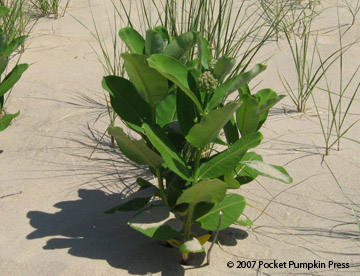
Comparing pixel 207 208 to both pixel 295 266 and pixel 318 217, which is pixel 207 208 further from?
pixel 318 217

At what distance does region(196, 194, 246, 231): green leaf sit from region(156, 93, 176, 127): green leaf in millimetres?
341

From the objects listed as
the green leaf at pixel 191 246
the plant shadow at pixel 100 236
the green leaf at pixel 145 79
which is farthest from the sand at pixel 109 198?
the green leaf at pixel 145 79

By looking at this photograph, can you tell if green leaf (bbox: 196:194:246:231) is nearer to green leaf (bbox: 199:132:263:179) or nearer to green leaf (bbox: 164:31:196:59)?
green leaf (bbox: 199:132:263:179)

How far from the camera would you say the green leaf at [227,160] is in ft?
5.93

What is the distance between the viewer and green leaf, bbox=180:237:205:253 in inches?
74.6

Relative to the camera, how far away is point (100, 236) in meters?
2.18

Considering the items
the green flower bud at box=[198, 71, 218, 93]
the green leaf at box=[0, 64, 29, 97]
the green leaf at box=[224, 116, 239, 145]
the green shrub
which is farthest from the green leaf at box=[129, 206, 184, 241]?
the green leaf at box=[0, 64, 29, 97]

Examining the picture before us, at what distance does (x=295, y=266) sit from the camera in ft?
6.75

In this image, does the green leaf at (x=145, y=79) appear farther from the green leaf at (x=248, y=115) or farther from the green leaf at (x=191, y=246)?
the green leaf at (x=191, y=246)

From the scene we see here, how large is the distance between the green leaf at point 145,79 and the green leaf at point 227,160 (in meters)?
0.27

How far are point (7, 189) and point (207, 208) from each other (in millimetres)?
979

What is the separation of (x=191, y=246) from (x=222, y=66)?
2.00 ft

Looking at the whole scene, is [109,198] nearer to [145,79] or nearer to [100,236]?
[100,236]

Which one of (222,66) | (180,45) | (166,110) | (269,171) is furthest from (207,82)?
(269,171)
